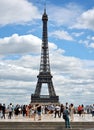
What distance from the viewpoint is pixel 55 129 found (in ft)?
93.8

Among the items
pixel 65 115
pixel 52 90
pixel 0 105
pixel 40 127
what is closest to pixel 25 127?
pixel 40 127

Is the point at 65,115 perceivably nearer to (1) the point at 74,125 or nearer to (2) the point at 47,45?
(1) the point at 74,125

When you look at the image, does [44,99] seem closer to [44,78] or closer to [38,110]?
[44,78]

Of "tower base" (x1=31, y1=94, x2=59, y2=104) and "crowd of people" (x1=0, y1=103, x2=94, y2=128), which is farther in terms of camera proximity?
"tower base" (x1=31, y1=94, x2=59, y2=104)

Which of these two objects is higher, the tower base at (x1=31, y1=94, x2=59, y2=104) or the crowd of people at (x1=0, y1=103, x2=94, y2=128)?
the tower base at (x1=31, y1=94, x2=59, y2=104)

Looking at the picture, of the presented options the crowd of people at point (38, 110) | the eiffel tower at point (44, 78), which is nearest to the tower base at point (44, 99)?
the eiffel tower at point (44, 78)

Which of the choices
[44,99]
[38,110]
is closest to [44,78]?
[44,99]

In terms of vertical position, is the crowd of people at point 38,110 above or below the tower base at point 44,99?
below

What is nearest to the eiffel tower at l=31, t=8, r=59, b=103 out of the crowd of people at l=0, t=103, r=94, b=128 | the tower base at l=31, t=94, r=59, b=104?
A: the tower base at l=31, t=94, r=59, b=104

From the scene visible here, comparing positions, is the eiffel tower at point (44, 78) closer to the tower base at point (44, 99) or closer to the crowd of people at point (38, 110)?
the tower base at point (44, 99)

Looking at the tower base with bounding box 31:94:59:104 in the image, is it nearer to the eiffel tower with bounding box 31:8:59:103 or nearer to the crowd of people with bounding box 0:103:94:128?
the eiffel tower with bounding box 31:8:59:103

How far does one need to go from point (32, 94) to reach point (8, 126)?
7569 cm

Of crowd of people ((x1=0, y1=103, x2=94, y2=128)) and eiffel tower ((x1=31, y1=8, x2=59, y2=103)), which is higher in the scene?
eiffel tower ((x1=31, y1=8, x2=59, y2=103))

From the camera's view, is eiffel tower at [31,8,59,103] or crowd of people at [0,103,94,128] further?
eiffel tower at [31,8,59,103]
